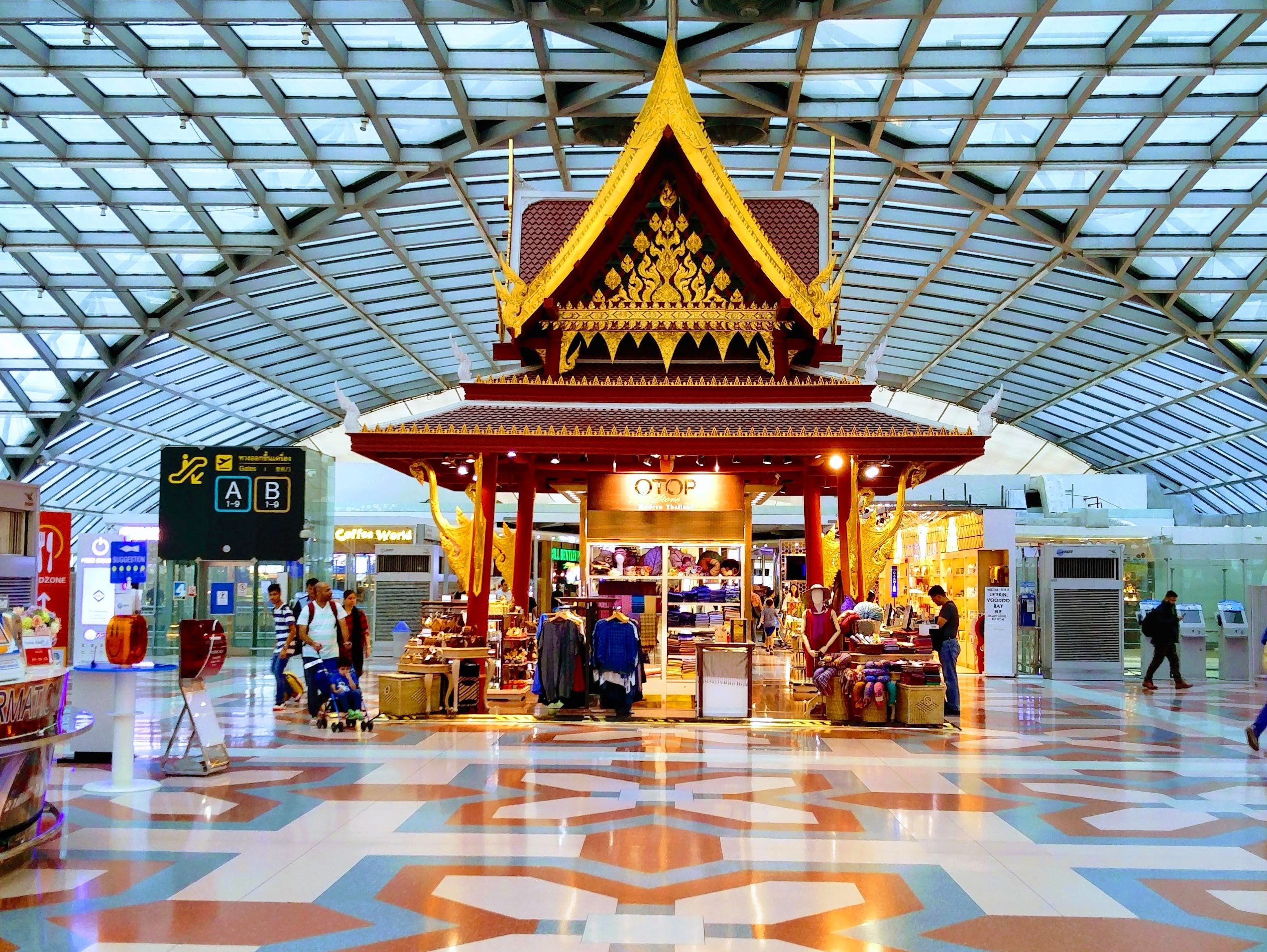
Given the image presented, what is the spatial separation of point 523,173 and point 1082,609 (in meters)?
13.2

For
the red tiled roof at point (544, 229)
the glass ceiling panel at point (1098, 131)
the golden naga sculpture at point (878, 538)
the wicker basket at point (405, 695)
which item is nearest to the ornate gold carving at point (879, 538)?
the golden naga sculpture at point (878, 538)

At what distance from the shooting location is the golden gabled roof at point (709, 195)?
14469 mm

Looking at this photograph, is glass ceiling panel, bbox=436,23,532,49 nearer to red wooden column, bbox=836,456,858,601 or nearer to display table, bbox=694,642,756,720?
red wooden column, bbox=836,456,858,601

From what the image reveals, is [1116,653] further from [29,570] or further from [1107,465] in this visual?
[1107,465]

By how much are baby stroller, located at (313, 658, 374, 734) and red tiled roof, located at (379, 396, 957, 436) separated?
2.86m

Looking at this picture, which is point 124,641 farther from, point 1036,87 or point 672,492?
point 1036,87

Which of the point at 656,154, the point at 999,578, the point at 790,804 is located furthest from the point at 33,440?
the point at 790,804

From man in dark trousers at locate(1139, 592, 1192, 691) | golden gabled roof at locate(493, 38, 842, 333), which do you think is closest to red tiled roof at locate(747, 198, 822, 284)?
golden gabled roof at locate(493, 38, 842, 333)

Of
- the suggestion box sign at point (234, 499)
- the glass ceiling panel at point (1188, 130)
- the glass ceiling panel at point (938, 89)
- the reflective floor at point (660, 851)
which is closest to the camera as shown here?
the reflective floor at point (660, 851)

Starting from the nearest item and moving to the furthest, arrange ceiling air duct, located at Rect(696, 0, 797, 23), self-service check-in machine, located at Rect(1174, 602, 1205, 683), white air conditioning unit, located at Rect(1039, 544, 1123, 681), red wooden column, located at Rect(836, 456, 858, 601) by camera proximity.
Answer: red wooden column, located at Rect(836, 456, 858, 601) → ceiling air duct, located at Rect(696, 0, 797, 23) → white air conditioning unit, located at Rect(1039, 544, 1123, 681) → self-service check-in machine, located at Rect(1174, 602, 1205, 683)

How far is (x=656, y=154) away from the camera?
15086mm

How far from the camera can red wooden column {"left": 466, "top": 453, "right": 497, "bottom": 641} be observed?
1330 cm

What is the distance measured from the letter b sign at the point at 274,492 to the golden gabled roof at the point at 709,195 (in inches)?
165

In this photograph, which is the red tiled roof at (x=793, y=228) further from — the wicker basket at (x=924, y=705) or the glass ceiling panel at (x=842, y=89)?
the wicker basket at (x=924, y=705)
